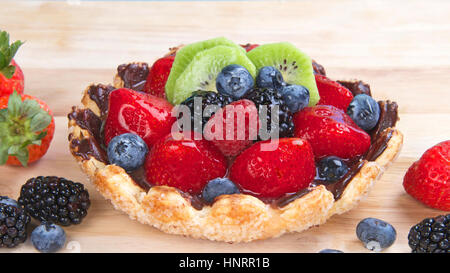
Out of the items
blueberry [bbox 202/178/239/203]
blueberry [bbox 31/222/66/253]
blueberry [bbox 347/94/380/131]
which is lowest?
blueberry [bbox 31/222/66/253]

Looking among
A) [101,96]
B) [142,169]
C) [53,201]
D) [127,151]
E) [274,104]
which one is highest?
[274,104]

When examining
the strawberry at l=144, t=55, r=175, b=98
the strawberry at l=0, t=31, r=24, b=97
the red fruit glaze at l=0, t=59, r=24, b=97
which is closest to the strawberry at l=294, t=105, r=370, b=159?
the strawberry at l=144, t=55, r=175, b=98

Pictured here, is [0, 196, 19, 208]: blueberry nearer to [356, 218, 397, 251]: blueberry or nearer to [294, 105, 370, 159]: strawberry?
[294, 105, 370, 159]: strawberry

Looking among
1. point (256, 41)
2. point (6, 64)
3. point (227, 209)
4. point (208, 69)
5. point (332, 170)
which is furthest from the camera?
point (256, 41)

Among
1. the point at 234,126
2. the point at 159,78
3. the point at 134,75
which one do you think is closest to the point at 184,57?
the point at 159,78

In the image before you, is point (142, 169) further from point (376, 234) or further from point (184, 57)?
point (376, 234)

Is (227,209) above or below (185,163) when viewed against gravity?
below

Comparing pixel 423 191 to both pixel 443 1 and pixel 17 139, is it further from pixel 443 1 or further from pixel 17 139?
pixel 443 1

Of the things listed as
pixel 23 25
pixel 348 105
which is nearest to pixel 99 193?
pixel 348 105
